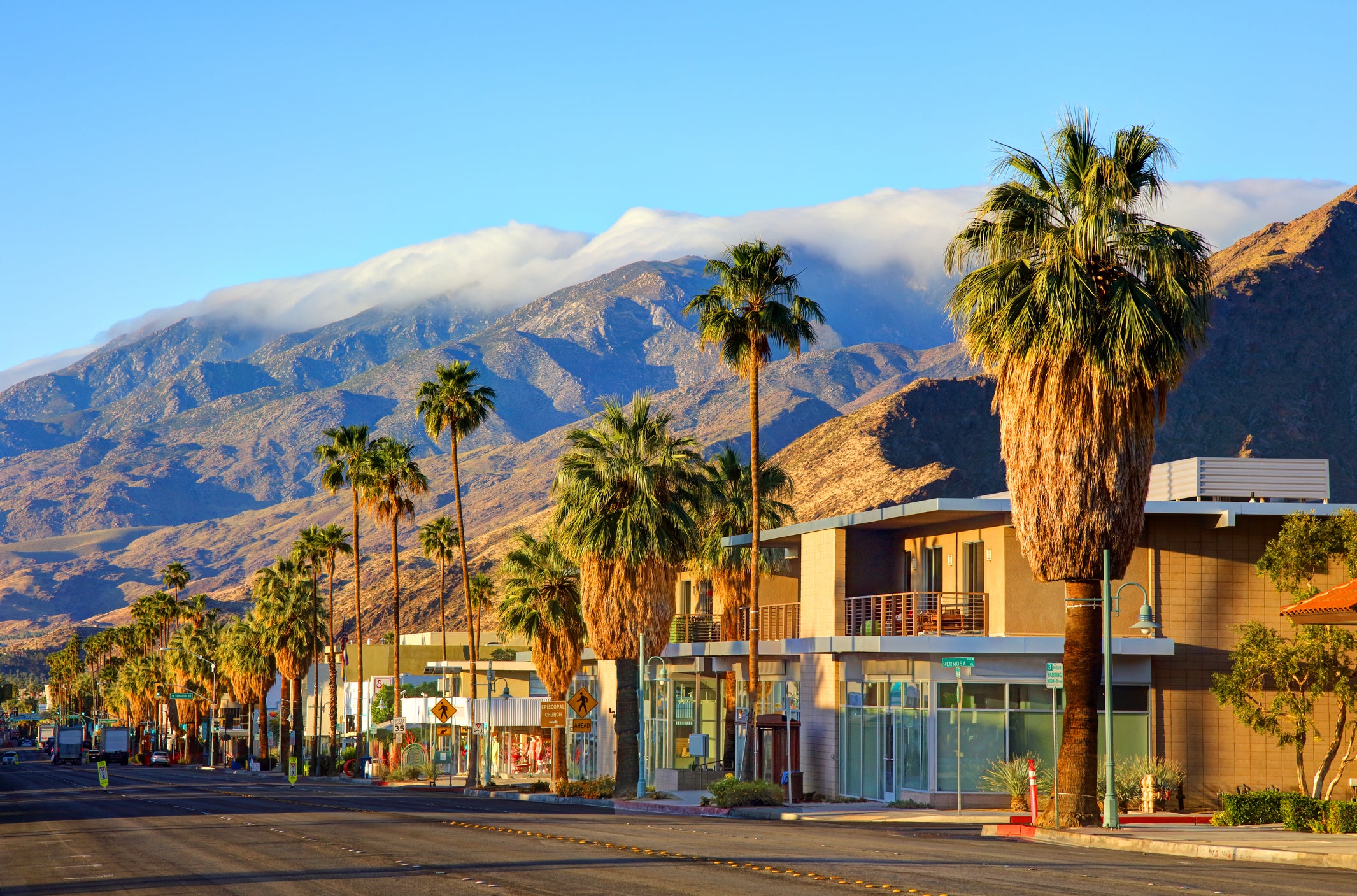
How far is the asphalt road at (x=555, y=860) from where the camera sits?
19.2 meters

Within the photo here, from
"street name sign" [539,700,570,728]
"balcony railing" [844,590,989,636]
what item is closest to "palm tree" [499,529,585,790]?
"street name sign" [539,700,570,728]

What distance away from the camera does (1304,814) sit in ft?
94.6

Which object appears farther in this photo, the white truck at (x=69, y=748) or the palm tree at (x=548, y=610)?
the white truck at (x=69, y=748)

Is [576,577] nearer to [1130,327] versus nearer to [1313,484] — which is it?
[1313,484]

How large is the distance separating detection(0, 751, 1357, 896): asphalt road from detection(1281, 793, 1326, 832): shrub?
5757 millimetres

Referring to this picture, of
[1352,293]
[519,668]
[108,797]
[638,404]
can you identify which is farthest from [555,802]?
[1352,293]

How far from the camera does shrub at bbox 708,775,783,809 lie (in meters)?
40.4

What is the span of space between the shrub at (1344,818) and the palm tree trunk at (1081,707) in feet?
13.9

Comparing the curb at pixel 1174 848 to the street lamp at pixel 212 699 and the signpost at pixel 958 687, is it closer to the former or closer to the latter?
the signpost at pixel 958 687

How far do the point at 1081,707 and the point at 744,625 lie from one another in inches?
1093

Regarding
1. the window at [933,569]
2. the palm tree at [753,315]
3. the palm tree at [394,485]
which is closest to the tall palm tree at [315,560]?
the palm tree at [394,485]

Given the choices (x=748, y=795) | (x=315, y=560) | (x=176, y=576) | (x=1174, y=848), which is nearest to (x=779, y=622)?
(x=748, y=795)

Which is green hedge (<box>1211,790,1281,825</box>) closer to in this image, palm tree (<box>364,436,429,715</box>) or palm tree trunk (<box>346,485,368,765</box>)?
palm tree (<box>364,436,429,715</box>)

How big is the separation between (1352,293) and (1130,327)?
146375 millimetres
